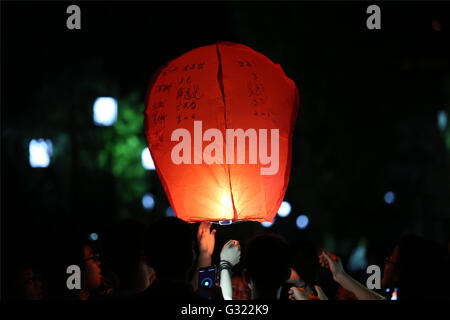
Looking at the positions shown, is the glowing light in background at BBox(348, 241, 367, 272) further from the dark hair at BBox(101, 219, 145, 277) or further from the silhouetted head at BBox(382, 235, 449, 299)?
the dark hair at BBox(101, 219, 145, 277)

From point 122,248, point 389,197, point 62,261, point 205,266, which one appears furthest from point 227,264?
point 389,197

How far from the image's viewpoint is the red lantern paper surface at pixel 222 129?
2.99 metres

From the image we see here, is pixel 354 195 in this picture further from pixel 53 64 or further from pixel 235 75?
pixel 235 75

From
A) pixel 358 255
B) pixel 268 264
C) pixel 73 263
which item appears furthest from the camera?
pixel 358 255

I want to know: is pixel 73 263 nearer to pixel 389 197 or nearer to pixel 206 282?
pixel 206 282

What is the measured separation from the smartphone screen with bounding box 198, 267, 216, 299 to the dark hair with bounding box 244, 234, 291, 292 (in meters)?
0.45

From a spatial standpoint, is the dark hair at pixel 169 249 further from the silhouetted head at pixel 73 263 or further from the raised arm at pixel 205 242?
the silhouetted head at pixel 73 263

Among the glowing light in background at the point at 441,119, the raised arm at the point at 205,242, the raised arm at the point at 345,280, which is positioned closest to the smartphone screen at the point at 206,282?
the raised arm at the point at 205,242

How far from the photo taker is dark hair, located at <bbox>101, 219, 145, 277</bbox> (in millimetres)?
2834

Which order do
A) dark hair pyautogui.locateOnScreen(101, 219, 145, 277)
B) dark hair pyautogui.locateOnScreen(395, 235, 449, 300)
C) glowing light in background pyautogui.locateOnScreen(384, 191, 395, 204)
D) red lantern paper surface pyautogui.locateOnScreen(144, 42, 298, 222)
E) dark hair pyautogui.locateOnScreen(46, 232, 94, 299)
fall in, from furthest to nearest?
glowing light in background pyautogui.locateOnScreen(384, 191, 395, 204)
dark hair pyautogui.locateOnScreen(46, 232, 94, 299)
red lantern paper surface pyautogui.locateOnScreen(144, 42, 298, 222)
dark hair pyautogui.locateOnScreen(101, 219, 145, 277)
dark hair pyautogui.locateOnScreen(395, 235, 449, 300)

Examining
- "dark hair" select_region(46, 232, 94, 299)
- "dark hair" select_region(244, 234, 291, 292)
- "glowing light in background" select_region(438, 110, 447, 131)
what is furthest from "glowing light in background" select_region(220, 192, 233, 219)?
"glowing light in background" select_region(438, 110, 447, 131)

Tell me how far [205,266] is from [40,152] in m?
12.3

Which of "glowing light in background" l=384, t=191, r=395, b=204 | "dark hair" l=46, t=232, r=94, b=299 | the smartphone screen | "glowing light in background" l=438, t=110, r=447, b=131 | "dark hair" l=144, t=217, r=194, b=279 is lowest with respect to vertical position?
"glowing light in background" l=384, t=191, r=395, b=204

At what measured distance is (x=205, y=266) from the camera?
9.85 feet
